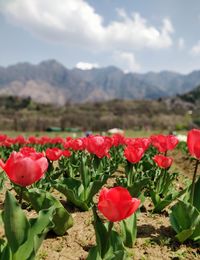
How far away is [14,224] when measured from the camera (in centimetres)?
289

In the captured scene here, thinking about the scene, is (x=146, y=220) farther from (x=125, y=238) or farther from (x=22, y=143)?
(x=22, y=143)

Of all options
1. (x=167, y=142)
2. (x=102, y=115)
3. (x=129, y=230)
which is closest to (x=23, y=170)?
(x=129, y=230)

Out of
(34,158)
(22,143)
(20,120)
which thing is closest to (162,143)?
(34,158)

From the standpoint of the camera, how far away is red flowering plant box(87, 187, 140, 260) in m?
2.55

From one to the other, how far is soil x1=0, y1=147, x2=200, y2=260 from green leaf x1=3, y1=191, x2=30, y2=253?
992 millimetres

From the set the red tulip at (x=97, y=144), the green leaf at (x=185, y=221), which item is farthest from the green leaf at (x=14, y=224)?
the red tulip at (x=97, y=144)

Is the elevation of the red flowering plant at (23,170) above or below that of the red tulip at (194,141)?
below

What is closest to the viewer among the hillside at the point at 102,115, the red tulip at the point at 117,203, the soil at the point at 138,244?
the red tulip at the point at 117,203

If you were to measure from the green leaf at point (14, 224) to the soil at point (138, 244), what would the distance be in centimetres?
99

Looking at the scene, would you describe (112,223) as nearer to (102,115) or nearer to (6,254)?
(6,254)

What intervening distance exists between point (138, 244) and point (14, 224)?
75.5 inches

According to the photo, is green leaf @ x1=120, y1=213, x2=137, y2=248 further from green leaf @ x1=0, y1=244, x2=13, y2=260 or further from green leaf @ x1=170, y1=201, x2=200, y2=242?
green leaf @ x1=0, y1=244, x2=13, y2=260

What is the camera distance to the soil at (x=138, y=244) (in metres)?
4.02

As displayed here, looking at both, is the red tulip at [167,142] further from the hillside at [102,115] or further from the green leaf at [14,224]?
the hillside at [102,115]
